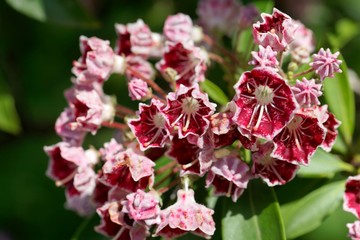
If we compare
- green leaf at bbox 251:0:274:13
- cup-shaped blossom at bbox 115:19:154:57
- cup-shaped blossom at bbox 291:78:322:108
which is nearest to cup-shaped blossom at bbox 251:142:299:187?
cup-shaped blossom at bbox 291:78:322:108

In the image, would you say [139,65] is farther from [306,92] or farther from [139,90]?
[306,92]

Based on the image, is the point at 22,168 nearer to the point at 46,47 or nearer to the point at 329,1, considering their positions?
the point at 46,47

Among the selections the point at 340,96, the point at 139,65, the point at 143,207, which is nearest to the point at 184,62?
the point at 139,65

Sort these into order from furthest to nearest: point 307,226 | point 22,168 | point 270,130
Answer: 1. point 22,168
2. point 307,226
3. point 270,130

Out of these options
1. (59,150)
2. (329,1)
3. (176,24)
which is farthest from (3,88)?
(329,1)

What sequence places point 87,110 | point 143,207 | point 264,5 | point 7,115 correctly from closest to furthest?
point 143,207, point 87,110, point 264,5, point 7,115

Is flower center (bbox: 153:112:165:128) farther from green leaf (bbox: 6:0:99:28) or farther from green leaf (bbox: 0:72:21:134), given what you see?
green leaf (bbox: 0:72:21:134)

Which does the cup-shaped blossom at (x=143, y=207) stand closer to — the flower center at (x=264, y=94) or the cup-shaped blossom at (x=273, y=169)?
the cup-shaped blossom at (x=273, y=169)
